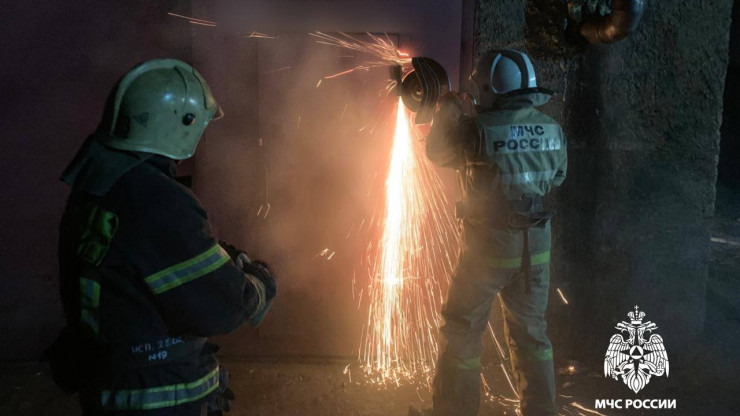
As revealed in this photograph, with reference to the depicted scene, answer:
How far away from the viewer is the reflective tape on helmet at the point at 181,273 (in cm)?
197

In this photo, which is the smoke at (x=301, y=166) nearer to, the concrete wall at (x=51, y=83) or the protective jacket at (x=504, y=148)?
the concrete wall at (x=51, y=83)

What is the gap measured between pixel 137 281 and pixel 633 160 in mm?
4360

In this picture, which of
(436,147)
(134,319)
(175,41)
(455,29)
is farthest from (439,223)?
(134,319)

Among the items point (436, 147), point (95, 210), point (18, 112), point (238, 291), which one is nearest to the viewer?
point (95, 210)

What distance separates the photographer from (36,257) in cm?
461

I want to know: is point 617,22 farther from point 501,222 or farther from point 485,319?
point 485,319

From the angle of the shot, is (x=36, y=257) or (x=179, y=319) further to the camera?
(x=36, y=257)

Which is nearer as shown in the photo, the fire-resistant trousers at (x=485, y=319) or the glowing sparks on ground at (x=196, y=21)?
the fire-resistant trousers at (x=485, y=319)

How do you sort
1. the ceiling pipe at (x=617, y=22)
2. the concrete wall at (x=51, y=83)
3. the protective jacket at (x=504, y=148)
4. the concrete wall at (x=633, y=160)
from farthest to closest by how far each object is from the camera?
1. the concrete wall at (x=633, y=160)
2. the concrete wall at (x=51, y=83)
3. the ceiling pipe at (x=617, y=22)
4. the protective jacket at (x=504, y=148)

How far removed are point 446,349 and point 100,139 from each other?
2.72 m

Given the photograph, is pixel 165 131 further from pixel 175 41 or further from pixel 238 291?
pixel 175 41

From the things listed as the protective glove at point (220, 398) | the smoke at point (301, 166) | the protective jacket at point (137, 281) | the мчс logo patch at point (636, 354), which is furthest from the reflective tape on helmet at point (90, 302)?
the мчс logo patch at point (636, 354)

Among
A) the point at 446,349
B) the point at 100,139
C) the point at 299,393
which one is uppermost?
the point at 100,139

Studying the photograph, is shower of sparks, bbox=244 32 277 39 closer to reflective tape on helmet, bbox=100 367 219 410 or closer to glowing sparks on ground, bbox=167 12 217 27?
glowing sparks on ground, bbox=167 12 217 27
